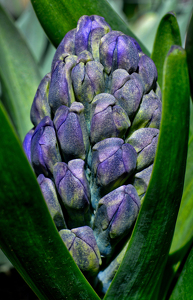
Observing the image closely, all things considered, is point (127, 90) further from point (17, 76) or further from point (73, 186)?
point (17, 76)

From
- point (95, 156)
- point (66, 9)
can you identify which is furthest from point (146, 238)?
point (66, 9)

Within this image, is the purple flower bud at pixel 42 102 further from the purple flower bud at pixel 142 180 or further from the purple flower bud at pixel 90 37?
the purple flower bud at pixel 142 180

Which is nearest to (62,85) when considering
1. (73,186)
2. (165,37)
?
(73,186)

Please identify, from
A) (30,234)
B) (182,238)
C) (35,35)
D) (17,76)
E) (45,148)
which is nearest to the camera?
(30,234)

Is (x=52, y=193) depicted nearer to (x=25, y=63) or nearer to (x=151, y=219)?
(x=151, y=219)

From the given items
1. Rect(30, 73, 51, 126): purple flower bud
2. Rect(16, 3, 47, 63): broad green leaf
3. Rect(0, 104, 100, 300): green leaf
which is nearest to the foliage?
Rect(0, 104, 100, 300): green leaf

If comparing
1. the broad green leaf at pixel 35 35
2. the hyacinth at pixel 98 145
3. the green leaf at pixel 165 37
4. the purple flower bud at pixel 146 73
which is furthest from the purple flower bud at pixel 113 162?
the broad green leaf at pixel 35 35

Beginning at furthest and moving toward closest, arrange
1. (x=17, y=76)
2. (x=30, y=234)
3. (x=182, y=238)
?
1. (x=17, y=76)
2. (x=182, y=238)
3. (x=30, y=234)
